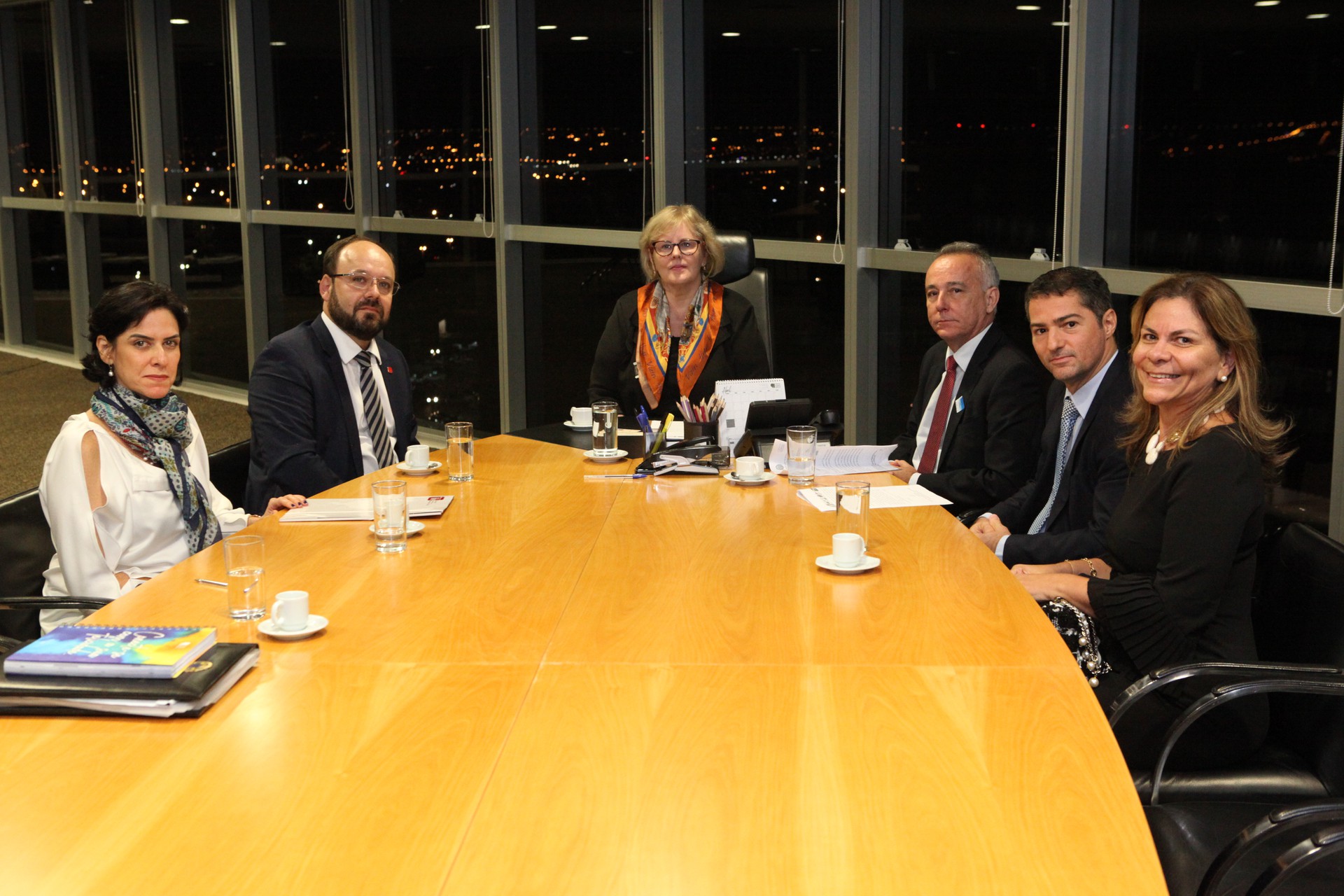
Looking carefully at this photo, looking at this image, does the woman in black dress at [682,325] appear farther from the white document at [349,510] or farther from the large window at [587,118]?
the large window at [587,118]

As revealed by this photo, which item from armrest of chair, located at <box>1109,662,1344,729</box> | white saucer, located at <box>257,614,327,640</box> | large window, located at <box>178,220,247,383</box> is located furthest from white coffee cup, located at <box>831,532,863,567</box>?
large window, located at <box>178,220,247,383</box>

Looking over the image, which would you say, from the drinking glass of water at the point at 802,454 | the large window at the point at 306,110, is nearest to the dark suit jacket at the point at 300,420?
the drinking glass of water at the point at 802,454

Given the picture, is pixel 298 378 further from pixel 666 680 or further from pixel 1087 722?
pixel 1087 722

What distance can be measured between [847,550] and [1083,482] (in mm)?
1029

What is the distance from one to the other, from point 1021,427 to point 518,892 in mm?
2659

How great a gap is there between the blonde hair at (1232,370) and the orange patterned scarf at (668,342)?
200 centimetres

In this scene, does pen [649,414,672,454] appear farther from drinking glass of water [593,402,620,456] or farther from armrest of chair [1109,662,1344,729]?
armrest of chair [1109,662,1344,729]

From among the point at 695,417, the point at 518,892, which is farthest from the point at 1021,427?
the point at 518,892

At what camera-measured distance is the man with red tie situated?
3.70 meters

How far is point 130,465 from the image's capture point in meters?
3.12

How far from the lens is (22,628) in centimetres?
290

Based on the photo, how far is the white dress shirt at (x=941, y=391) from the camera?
12.9 feet

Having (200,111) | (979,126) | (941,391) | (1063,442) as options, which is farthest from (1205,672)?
(200,111)

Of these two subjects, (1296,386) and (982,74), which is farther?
(982,74)
